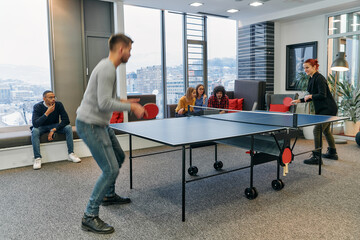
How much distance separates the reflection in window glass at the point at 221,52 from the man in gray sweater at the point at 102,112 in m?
5.24

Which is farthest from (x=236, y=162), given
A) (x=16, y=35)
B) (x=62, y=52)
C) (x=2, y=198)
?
(x=16, y=35)

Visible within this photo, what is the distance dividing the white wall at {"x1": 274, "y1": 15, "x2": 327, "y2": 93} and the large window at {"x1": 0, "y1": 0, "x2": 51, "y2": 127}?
4867mm

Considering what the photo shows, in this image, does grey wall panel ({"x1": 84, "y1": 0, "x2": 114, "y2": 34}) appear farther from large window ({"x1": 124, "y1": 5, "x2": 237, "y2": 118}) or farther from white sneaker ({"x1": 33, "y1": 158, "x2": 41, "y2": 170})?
white sneaker ({"x1": 33, "y1": 158, "x2": 41, "y2": 170})

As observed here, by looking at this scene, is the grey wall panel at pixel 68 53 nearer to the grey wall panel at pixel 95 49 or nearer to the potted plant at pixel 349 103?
the grey wall panel at pixel 95 49

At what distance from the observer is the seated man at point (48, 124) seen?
13.9 feet

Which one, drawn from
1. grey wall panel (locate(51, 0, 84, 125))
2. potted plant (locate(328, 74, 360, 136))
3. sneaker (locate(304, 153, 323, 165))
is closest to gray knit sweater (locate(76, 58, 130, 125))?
sneaker (locate(304, 153, 323, 165))

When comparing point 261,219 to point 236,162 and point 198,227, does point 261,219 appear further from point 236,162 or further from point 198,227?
point 236,162

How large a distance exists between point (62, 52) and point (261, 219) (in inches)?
167

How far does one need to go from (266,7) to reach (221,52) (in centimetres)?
161

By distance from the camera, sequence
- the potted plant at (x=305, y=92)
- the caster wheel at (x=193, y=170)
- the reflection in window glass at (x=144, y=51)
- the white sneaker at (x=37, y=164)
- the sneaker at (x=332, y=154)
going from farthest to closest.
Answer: the reflection in window glass at (x=144, y=51) → the potted plant at (x=305, y=92) → the sneaker at (x=332, y=154) → the white sneaker at (x=37, y=164) → the caster wheel at (x=193, y=170)

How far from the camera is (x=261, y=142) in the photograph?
3.34m

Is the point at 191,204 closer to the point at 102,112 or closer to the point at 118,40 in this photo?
the point at 102,112

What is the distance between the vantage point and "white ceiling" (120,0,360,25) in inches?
217

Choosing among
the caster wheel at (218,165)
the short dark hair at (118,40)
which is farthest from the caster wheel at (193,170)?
the short dark hair at (118,40)
